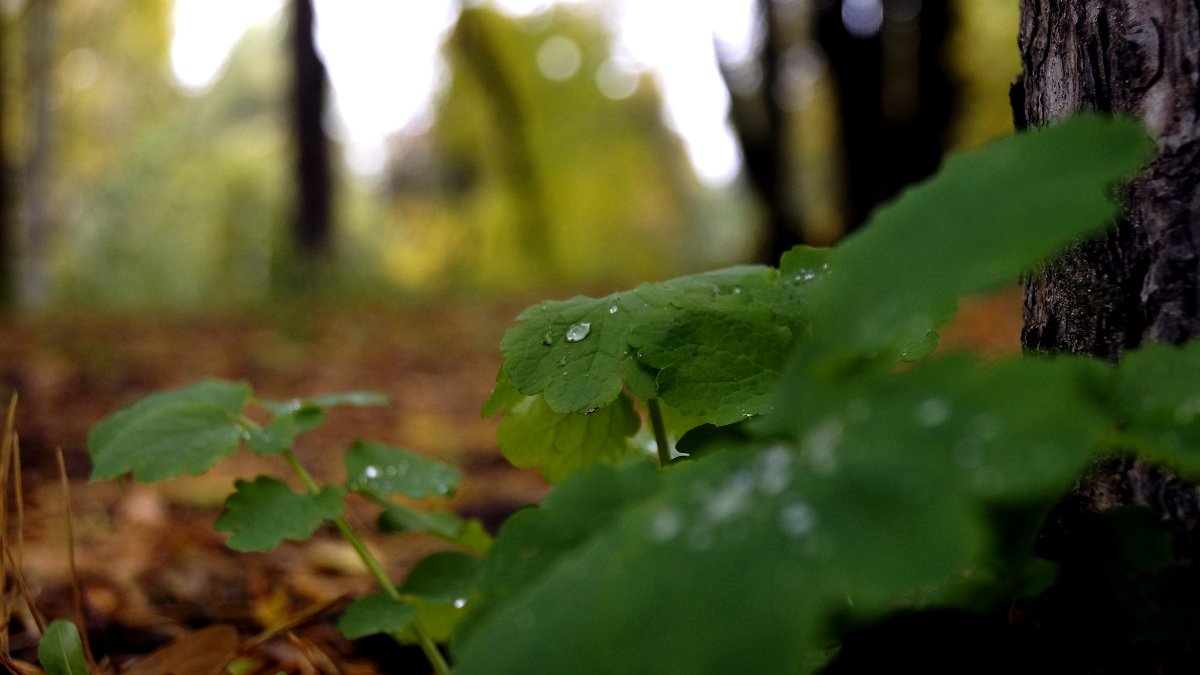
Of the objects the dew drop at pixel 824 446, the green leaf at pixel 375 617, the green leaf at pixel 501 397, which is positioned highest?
the dew drop at pixel 824 446

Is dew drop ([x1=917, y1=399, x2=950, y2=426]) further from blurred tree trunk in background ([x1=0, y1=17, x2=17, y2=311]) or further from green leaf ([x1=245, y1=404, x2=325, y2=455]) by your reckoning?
blurred tree trunk in background ([x1=0, y1=17, x2=17, y2=311])

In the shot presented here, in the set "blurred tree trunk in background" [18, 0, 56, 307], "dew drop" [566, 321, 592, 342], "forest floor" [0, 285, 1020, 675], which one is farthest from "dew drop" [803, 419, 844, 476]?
"blurred tree trunk in background" [18, 0, 56, 307]

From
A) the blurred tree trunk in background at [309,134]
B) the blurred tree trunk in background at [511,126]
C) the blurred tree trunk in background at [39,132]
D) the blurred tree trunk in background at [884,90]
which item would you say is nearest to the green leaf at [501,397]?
the blurred tree trunk in background at [884,90]

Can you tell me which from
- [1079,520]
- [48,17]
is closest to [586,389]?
[1079,520]

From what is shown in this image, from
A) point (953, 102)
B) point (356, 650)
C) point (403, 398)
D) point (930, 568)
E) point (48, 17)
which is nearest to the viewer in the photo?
point (930, 568)

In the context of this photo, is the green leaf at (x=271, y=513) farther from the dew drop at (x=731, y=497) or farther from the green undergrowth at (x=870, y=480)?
the dew drop at (x=731, y=497)

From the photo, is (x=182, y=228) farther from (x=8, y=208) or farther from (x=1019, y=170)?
(x=1019, y=170)

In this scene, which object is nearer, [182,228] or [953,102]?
[953,102]
